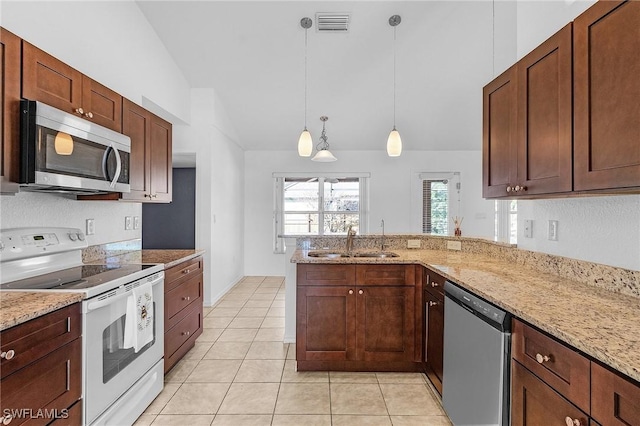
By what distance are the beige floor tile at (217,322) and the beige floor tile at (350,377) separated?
1.59m

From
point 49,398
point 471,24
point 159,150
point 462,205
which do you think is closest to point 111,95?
point 159,150

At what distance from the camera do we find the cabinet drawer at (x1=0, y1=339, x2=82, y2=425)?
1.25 meters

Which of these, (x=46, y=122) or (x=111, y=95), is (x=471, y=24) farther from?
(x=46, y=122)

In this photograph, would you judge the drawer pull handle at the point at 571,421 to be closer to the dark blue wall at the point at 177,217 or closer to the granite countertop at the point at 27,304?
the granite countertop at the point at 27,304

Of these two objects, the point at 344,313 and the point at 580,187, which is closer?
the point at 580,187

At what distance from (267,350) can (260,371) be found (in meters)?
0.39

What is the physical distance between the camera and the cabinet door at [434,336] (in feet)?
7.20

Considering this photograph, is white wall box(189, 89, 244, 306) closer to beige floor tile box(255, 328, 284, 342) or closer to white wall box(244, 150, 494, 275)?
white wall box(244, 150, 494, 275)

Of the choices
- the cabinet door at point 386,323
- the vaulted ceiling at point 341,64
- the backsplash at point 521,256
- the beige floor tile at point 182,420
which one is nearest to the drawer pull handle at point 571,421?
the backsplash at point 521,256

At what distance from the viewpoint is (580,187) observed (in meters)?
1.41

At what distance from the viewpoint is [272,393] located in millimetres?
2379

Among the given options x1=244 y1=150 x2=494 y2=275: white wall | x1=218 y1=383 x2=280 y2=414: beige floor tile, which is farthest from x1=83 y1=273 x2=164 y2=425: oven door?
x1=244 y1=150 x2=494 y2=275: white wall

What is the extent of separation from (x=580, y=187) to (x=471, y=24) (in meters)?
3.01

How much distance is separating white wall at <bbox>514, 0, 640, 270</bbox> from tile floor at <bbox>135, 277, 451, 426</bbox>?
1.28 metres
